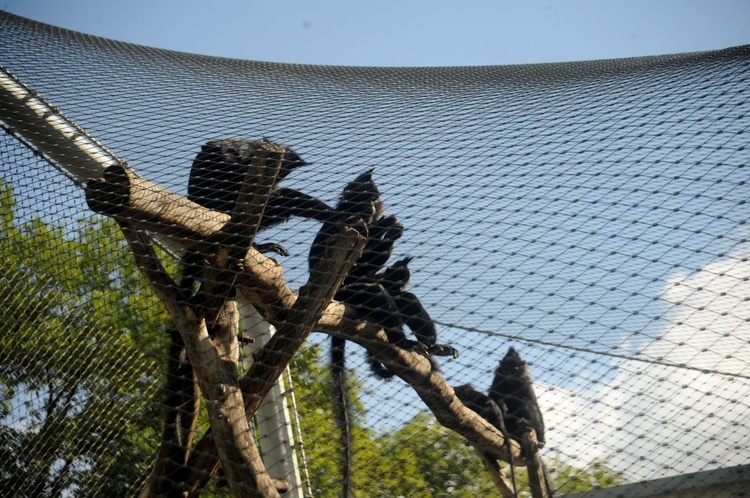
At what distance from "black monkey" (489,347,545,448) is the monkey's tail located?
59 centimetres

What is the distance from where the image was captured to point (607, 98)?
272 cm

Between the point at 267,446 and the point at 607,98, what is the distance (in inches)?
A: 66.3

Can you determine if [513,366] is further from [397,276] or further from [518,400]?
[397,276]

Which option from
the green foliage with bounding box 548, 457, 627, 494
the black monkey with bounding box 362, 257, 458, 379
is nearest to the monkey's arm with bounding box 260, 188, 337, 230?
the black monkey with bounding box 362, 257, 458, 379

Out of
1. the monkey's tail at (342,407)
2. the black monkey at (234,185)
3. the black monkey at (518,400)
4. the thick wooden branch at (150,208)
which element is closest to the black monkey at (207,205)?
the black monkey at (234,185)

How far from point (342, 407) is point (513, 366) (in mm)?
854

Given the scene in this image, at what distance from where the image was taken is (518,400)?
312 cm

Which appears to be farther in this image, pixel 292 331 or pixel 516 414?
pixel 516 414

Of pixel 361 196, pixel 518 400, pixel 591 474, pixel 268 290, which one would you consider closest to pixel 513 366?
pixel 518 400

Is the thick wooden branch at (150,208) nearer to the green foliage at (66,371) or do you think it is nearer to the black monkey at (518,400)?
the green foliage at (66,371)

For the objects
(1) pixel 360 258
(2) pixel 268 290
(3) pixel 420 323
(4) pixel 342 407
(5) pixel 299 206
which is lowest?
(4) pixel 342 407

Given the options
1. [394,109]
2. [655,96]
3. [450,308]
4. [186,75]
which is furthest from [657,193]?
[186,75]

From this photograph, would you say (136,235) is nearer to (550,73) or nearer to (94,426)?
(94,426)

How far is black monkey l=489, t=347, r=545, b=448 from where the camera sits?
306 cm
